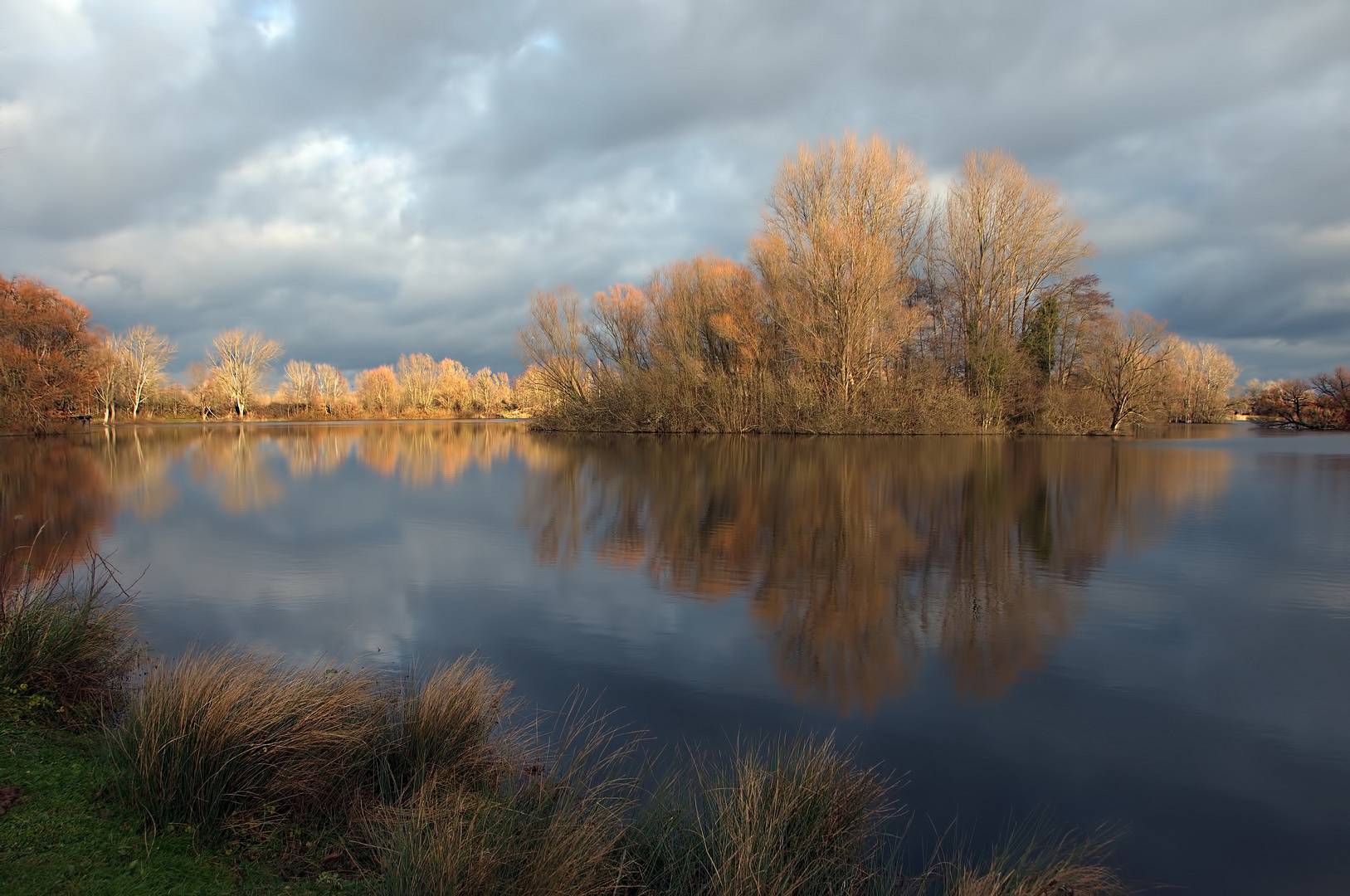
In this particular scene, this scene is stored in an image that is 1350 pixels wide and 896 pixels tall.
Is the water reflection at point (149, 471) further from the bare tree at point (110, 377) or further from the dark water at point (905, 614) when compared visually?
the bare tree at point (110, 377)

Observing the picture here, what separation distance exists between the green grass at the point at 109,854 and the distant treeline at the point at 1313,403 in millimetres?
74878

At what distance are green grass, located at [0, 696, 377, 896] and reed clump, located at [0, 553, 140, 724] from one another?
0.98 meters

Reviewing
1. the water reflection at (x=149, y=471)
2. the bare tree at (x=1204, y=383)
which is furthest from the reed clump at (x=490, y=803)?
the bare tree at (x=1204, y=383)

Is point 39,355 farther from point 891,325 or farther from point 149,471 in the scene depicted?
point 891,325

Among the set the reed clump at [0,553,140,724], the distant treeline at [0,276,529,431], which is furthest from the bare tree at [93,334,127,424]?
the reed clump at [0,553,140,724]

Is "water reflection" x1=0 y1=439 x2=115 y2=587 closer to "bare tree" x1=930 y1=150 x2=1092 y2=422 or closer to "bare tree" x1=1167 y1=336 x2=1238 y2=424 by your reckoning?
"bare tree" x1=930 y1=150 x2=1092 y2=422

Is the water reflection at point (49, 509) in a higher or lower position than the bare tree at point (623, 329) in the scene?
lower

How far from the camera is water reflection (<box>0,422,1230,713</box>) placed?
655 centimetres

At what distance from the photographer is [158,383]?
2795 inches

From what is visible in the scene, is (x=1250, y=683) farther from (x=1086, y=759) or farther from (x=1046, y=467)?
(x=1046, y=467)

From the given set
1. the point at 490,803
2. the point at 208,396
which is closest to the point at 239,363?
the point at 208,396

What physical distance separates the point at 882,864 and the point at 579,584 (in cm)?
583

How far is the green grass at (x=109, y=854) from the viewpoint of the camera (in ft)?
8.80

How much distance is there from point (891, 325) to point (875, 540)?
2844cm
